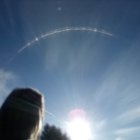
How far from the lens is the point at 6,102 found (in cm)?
388

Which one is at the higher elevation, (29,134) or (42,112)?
(42,112)

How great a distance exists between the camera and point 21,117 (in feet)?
11.9

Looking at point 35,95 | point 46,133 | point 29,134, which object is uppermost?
point 46,133

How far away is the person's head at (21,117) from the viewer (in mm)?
3588

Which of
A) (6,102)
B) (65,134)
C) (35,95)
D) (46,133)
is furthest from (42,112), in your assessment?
(65,134)

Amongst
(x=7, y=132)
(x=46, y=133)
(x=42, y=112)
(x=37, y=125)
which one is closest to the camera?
(x=7, y=132)

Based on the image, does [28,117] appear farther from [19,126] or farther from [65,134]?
[65,134]

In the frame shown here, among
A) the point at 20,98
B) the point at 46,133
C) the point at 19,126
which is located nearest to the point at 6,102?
the point at 20,98

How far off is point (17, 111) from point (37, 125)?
13.9 inches

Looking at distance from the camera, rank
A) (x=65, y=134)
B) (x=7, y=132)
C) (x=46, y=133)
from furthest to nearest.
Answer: (x=65, y=134) < (x=46, y=133) < (x=7, y=132)

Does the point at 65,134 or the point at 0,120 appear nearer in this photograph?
the point at 0,120

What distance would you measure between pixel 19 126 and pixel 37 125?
0.29 metres

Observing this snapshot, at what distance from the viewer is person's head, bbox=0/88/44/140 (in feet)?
11.8

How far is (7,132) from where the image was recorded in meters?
3.58
